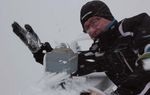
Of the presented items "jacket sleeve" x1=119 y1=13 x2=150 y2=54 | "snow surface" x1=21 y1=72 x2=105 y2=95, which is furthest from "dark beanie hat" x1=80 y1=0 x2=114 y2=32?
"snow surface" x1=21 y1=72 x2=105 y2=95

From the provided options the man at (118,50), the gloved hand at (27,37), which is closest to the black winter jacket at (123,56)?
the man at (118,50)

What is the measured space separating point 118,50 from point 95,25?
0.50ft

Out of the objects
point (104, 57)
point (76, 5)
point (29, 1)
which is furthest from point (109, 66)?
point (29, 1)

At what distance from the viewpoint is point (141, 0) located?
1.83 metres

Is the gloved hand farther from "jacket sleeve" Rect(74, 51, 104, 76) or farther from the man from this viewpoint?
"jacket sleeve" Rect(74, 51, 104, 76)

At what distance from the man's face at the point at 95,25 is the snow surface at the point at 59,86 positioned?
0.65ft

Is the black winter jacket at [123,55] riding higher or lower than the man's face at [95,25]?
lower

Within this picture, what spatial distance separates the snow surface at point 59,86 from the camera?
825 millimetres

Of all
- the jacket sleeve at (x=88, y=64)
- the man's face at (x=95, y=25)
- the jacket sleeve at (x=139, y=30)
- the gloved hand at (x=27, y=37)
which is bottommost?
the jacket sleeve at (x=88, y=64)

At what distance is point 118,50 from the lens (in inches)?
36.5

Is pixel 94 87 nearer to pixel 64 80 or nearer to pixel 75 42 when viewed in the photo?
pixel 64 80

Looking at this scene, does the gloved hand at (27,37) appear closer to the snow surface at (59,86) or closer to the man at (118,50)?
the man at (118,50)

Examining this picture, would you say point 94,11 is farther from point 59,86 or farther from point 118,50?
point 59,86

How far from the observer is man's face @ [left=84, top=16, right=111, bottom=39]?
1.04m
